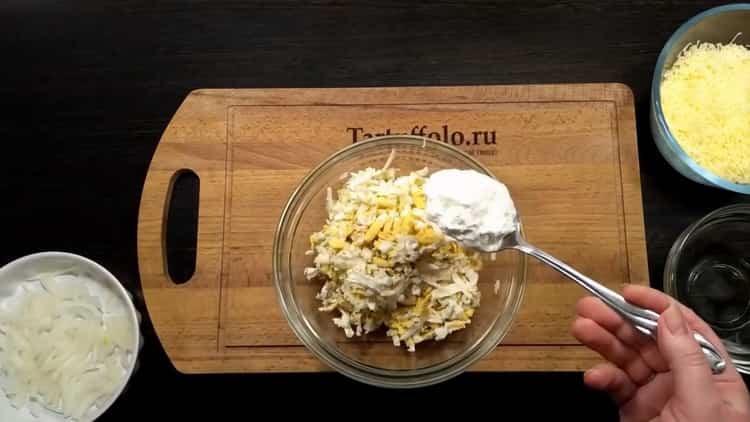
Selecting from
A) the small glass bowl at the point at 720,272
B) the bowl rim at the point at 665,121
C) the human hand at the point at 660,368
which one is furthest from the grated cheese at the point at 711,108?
the human hand at the point at 660,368

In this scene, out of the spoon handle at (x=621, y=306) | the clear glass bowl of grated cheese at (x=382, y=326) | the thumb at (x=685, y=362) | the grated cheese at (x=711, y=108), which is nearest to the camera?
the thumb at (x=685, y=362)

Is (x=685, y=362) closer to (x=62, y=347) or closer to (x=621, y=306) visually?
(x=621, y=306)

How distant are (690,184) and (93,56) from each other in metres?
1.81

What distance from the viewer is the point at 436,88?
1699 millimetres

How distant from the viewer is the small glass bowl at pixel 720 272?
1648mm

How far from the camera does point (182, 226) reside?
1702 millimetres

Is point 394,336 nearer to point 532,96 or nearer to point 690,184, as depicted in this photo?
point 532,96

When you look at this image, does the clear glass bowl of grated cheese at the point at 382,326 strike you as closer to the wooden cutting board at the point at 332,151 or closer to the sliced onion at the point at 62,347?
the wooden cutting board at the point at 332,151

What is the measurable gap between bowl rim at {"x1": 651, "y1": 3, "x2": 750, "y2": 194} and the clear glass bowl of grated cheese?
52cm

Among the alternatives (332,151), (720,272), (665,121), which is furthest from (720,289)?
(332,151)

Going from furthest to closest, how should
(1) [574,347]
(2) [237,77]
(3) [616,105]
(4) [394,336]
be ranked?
(2) [237,77]
(3) [616,105]
(1) [574,347]
(4) [394,336]

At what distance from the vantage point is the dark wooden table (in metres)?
1.71

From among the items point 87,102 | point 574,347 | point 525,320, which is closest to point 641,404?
point 574,347

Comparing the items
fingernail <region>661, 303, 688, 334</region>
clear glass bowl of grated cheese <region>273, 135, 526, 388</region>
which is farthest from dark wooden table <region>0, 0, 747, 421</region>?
fingernail <region>661, 303, 688, 334</region>
